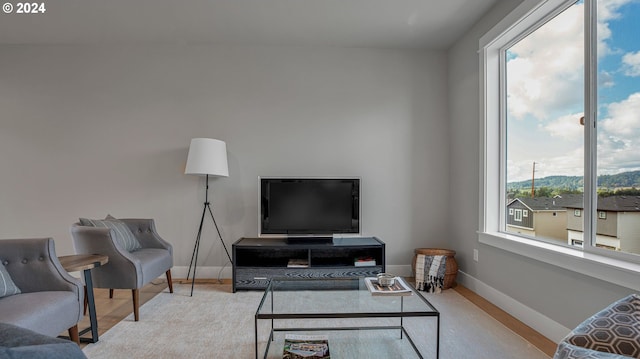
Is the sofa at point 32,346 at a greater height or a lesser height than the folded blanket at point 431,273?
greater

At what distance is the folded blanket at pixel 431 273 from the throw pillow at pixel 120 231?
266cm

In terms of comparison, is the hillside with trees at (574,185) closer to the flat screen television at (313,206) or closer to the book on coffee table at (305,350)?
the flat screen television at (313,206)

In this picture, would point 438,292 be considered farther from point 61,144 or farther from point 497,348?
point 61,144

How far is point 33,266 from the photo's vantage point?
194 centimetres

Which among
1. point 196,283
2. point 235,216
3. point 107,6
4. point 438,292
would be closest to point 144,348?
point 196,283

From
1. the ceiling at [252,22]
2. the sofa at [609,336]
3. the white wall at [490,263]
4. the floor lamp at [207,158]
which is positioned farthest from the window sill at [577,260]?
the floor lamp at [207,158]

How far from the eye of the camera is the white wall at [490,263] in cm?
207

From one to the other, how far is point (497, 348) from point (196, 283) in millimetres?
2798

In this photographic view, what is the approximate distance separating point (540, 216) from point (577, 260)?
2.13 feet

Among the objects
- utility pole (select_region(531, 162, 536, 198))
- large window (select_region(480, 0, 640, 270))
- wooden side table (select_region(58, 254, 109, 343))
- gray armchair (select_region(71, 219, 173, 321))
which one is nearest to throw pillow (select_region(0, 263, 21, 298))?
wooden side table (select_region(58, 254, 109, 343))

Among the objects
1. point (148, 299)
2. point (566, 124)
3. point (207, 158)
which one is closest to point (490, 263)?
point (566, 124)

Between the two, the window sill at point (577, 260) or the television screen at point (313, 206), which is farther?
the television screen at point (313, 206)

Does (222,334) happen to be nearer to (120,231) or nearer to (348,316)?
(348,316)

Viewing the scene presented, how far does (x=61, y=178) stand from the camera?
148 inches
